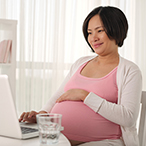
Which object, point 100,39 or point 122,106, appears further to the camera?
point 100,39

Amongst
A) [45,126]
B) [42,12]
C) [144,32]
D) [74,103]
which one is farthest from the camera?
[144,32]

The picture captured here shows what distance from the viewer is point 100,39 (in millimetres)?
1476

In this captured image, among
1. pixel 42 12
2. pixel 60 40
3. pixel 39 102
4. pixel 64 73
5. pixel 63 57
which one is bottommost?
pixel 39 102

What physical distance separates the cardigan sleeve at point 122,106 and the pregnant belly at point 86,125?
0.19 feet

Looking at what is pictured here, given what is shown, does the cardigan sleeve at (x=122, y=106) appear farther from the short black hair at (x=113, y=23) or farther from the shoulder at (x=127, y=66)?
the short black hair at (x=113, y=23)

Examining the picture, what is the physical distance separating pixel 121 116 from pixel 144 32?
8.80ft

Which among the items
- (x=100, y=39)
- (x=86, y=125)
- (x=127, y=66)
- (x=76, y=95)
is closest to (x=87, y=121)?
(x=86, y=125)

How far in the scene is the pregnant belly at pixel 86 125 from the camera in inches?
50.3

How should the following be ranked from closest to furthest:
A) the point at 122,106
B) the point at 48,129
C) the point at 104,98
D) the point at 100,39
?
the point at 48,129, the point at 122,106, the point at 104,98, the point at 100,39

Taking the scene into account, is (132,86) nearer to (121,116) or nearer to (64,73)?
(121,116)

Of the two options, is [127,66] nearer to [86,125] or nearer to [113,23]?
[113,23]

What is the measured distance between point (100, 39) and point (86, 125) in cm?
52

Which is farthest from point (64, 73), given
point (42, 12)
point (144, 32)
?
point (144, 32)

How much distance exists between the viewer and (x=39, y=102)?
3.09 metres
